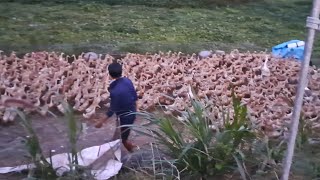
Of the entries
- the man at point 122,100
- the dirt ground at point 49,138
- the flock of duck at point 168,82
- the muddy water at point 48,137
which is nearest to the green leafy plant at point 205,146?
the dirt ground at point 49,138

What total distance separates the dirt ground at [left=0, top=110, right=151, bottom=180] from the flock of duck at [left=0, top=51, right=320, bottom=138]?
15cm

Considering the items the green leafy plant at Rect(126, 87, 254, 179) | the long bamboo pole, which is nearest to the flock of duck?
the green leafy plant at Rect(126, 87, 254, 179)

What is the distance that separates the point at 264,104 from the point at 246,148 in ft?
6.51

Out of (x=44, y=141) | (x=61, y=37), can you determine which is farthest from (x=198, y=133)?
(x=61, y=37)

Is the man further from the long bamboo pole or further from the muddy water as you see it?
the long bamboo pole

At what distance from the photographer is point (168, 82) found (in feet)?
23.7

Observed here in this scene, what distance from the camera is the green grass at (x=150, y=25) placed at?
9.77 metres

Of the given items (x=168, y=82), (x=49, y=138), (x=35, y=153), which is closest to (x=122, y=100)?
(x=49, y=138)

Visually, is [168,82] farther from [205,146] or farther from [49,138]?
[205,146]

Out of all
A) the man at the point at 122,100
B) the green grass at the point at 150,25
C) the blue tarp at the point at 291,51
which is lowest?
the green grass at the point at 150,25

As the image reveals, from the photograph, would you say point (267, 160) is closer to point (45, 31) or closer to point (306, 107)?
point (306, 107)

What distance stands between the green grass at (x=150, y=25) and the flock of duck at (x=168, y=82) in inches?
40.8

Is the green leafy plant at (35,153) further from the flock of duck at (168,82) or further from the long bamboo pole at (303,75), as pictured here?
the flock of duck at (168,82)

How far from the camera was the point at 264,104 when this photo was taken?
6453mm
